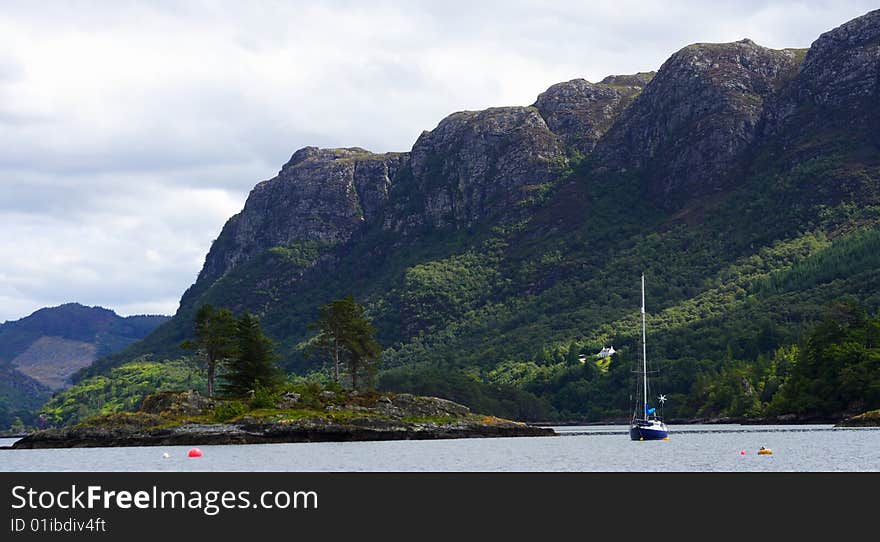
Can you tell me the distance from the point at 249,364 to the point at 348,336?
54.7ft

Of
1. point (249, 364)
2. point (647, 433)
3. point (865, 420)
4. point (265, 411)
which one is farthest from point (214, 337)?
point (865, 420)

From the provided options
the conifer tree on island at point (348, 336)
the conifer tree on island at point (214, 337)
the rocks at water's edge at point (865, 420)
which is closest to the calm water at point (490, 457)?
the rocks at water's edge at point (865, 420)

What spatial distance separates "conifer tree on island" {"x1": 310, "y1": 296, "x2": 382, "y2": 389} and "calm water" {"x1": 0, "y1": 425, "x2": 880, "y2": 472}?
94.9 feet

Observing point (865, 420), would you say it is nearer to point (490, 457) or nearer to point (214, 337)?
point (490, 457)

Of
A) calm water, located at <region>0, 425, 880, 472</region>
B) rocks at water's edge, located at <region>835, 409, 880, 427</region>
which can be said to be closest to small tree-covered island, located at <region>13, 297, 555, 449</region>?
calm water, located at <region>0, 425, 880, 472</region>

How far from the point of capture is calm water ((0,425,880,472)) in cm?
9664

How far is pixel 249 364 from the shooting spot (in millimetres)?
159750

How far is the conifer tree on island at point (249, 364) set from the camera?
15875 centimetres

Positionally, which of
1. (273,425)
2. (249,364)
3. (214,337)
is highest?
(214,337)
